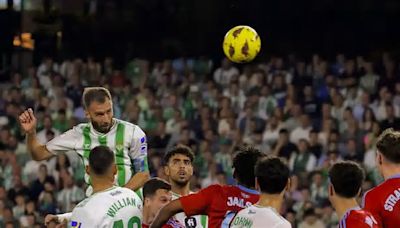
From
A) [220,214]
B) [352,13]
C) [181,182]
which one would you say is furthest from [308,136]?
[220,214]

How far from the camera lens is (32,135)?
387 inches

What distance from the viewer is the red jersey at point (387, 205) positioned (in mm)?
7945

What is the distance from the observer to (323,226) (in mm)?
15609

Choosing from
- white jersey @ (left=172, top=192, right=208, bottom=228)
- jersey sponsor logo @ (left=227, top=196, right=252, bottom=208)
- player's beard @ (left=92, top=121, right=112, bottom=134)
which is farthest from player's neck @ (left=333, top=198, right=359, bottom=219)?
player's beard @ (left=92, top=121, right=112, bottom=134)

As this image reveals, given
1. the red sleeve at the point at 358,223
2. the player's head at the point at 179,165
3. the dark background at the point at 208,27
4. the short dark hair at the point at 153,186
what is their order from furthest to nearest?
the dark background at the point at 208,27 → the player's head at the point at 179,165 → the short dark hair at the point at 153,186 → the red sleeve at the point at 358,223

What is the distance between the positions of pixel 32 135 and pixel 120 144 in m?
0.70

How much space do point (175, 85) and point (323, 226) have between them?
627 centimetres

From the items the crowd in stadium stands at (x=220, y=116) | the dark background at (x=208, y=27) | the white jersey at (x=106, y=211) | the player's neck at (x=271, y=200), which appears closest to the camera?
the player's neck at (x=271, y=200)

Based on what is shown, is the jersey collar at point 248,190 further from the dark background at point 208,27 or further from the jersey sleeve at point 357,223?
the dark background at point 208,27

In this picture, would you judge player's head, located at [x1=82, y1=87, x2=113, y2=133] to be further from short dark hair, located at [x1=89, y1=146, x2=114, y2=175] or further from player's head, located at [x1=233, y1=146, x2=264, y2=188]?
player's head, located at [x1=233, y1=146, x2=264, y2=188]

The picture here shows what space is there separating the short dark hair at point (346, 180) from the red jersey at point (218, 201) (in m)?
0.83

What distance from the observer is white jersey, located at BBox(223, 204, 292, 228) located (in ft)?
25.0

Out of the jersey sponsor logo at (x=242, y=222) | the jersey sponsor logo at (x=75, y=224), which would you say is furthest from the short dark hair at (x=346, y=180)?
the jersey sponsor logo at (x=75, y=224)

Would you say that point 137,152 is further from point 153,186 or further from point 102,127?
point 153,186
